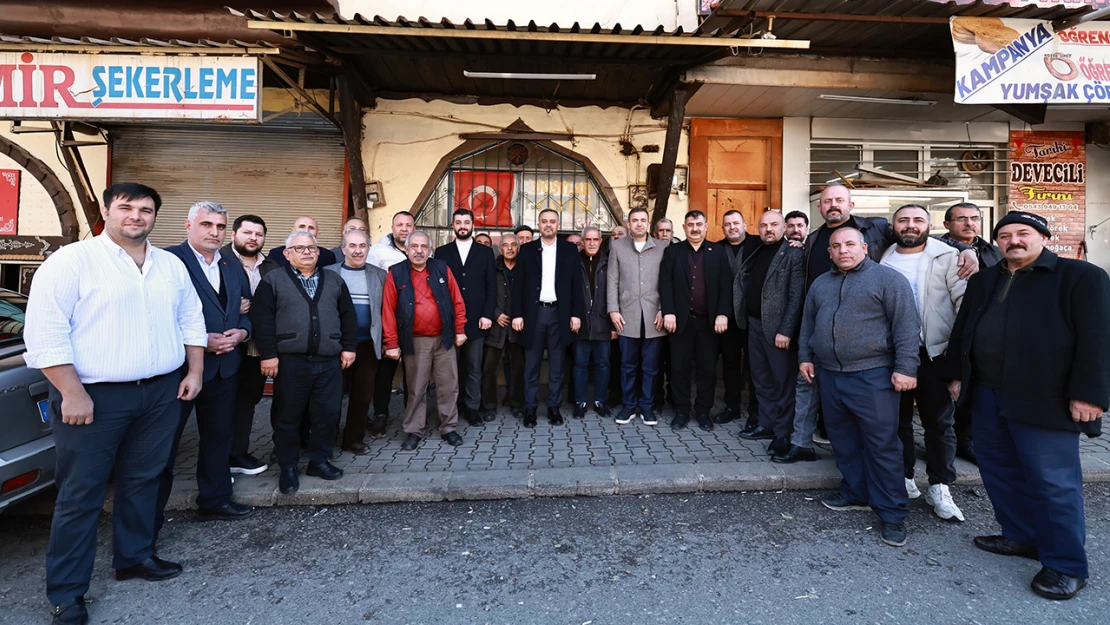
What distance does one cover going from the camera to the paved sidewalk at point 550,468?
377 cm

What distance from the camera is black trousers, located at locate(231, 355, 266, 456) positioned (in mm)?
3852

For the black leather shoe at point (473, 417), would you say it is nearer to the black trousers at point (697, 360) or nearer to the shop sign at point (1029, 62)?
the black trousers at point (697, 360)

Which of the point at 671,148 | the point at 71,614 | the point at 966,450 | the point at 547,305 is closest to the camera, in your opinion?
the point at 71,614

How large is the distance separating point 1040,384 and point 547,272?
3.77 metres

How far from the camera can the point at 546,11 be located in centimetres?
673

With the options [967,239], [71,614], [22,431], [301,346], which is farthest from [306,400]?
[967,239]

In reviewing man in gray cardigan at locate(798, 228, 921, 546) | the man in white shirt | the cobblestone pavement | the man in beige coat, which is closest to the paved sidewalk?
the cobblestone pavement

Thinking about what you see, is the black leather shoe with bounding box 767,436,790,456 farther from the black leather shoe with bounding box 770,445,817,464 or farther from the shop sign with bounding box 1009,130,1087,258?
the shop sign with bounding box 1009,130,1087,258

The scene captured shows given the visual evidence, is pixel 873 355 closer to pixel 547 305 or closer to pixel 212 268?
pixel 547 305

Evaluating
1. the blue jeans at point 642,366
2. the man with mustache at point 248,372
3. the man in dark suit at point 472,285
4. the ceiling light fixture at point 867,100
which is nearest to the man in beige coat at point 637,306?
the blue jeans at point 642,366

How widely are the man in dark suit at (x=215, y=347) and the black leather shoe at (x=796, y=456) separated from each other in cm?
392

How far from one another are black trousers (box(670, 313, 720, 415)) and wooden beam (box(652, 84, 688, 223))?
228cm

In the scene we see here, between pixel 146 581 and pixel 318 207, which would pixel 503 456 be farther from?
pixel 318 207

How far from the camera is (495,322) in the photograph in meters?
5.35
